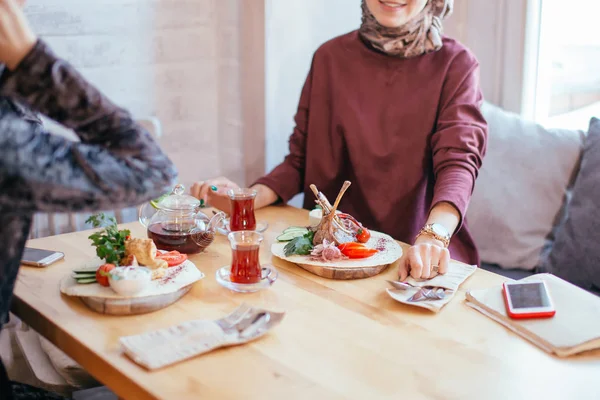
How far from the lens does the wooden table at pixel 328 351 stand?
3.40 feet

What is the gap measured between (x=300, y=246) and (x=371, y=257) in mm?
151

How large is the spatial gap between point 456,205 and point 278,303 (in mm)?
563

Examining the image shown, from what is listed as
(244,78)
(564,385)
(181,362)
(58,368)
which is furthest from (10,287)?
(244,78)

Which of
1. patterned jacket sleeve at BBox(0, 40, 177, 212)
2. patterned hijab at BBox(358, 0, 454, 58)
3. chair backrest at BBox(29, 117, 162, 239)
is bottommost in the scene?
chair backrest at BBox(29, 117, 162, 239)

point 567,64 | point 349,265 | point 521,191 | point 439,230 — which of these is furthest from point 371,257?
point 567,64

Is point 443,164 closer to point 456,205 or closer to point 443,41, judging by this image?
point 456,205

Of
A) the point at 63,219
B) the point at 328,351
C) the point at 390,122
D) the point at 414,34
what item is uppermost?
the point at 414,34

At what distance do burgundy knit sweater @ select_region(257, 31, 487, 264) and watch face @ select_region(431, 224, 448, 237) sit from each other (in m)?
0.25

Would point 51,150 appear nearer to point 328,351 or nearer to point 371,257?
point 328,351

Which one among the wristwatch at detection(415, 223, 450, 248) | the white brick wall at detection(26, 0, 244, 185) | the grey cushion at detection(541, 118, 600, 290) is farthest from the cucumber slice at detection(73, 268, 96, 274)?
the grey cushion at detection(541, 118, 600, 290)

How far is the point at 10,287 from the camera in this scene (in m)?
1.09

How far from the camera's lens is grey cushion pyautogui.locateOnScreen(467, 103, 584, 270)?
7.31 feet

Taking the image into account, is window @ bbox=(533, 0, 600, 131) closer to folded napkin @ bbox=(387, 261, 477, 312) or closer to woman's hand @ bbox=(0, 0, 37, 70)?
folded napkin @ bbox=(387, 261, 477, 312)

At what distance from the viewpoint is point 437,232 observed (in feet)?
5.09
